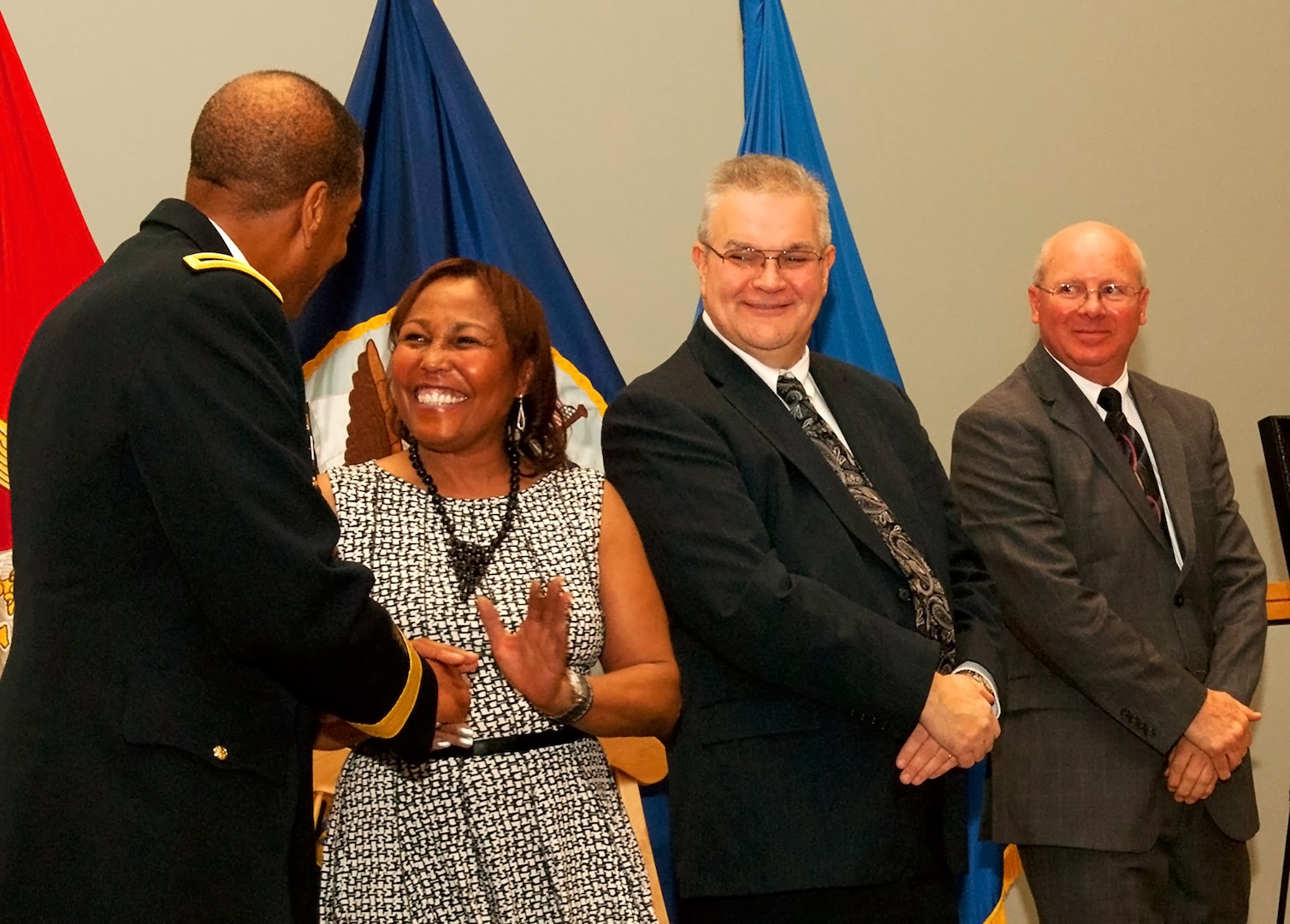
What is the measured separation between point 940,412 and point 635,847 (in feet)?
8.04

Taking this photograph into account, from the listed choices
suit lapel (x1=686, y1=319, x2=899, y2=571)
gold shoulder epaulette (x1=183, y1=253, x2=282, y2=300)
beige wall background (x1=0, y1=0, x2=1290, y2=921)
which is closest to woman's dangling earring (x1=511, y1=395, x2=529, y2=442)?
suit lapel (x1=686, y1=319, x2=899, y2=571)

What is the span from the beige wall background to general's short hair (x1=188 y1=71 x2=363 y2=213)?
177 cm

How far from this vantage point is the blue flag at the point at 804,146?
3547 mm

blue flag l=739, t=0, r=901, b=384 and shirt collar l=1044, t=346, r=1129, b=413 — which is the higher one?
blue flag l=739, t=0, r=901, b=384

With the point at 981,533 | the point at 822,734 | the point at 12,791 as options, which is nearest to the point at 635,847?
the point at 822,734

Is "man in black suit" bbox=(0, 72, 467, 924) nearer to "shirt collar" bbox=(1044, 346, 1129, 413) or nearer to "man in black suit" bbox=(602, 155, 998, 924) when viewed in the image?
"man in black suit" bbox=(602, 155, 998, 924)

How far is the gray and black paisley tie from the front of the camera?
2512 millimetres

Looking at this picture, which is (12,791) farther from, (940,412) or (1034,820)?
(940,412)

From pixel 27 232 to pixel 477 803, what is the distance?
1629mm

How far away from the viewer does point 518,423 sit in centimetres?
255

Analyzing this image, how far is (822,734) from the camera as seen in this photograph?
2.38 metres

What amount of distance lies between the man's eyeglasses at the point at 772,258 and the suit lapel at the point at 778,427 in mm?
136

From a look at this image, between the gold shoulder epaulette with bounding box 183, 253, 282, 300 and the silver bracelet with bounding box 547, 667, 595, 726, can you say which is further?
the silver bracelet with bounding box 547, 667, 595, 726

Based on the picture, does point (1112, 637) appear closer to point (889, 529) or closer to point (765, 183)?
point (889, 529)
